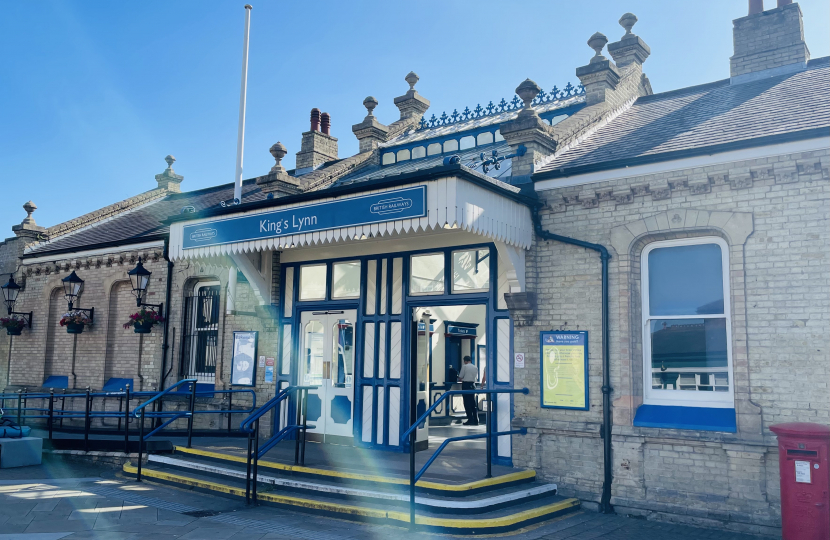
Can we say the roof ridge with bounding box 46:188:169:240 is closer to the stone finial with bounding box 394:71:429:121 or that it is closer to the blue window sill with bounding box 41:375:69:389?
the blue window sill with bounding box 41:375:69:389

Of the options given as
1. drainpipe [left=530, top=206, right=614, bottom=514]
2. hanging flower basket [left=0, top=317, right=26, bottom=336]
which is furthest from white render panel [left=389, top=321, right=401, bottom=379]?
hanging flower basket [left=0, top=317, right=26, bottom=336]

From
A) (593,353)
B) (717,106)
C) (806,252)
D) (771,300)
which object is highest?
(717,106)

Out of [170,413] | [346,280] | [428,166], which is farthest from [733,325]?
[170,413]

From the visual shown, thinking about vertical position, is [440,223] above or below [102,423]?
above

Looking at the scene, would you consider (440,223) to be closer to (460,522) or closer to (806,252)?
(460,522)

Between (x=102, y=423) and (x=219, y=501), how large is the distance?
742cm

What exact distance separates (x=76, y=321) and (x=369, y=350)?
8410 mm

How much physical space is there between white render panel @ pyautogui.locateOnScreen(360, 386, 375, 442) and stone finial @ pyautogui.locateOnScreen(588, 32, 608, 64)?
Answer: 7132 millimetres

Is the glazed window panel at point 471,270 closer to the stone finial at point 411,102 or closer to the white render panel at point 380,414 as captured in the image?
the white render panel at point 380,414

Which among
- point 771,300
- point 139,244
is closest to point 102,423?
point 139,244

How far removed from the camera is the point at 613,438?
8.45 metres

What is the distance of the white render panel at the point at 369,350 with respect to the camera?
11.1m

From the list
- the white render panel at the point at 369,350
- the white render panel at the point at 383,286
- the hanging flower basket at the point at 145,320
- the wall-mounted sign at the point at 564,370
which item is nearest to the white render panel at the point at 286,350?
the white render panel at the point at 369,350

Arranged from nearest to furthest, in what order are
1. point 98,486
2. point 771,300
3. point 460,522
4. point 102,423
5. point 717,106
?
1. point 460,522
2. point 771,300
3. point 98,486
4. point 717,106
5. point 102,423
